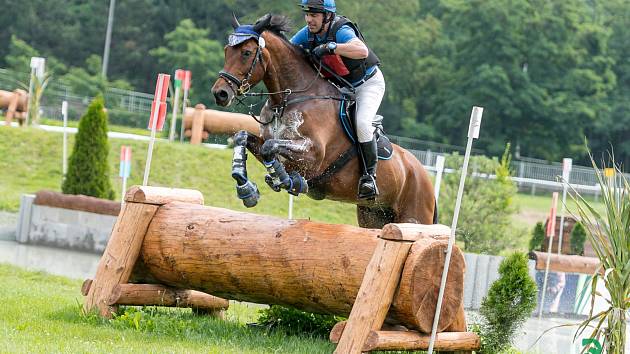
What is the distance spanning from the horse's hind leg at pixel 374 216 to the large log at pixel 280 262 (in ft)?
5.95

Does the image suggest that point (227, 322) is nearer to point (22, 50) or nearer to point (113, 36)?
point (22, 50)

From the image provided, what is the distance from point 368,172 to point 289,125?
0.81m

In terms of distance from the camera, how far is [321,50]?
7.73 metres

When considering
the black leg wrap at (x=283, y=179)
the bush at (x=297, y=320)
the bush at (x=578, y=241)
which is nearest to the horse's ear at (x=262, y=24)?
the black leg wrap at (x=283, y=179)

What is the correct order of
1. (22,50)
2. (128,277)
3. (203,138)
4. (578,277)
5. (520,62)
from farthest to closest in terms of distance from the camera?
1. (520,62)
2. (22,50)
3. (203,138)
4. (578,277)
5. (128,277)

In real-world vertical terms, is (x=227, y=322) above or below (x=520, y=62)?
below

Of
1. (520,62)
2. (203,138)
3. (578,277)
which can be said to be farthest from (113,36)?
(578,277)

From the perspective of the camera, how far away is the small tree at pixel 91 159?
54.3ft

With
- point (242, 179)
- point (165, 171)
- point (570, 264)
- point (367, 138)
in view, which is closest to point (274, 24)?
point (367, 138)

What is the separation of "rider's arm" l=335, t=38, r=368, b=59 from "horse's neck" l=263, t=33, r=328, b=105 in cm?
36

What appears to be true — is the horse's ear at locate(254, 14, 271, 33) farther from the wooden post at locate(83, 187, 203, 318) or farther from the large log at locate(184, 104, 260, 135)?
the large log at locate(184, 104, 260, 135)

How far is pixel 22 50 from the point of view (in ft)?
150

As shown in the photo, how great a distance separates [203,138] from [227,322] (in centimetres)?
1713

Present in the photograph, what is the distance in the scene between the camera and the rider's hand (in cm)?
766
